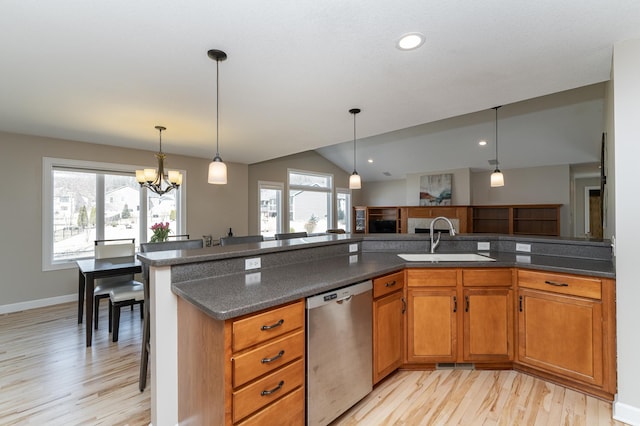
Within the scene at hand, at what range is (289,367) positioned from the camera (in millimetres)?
1537

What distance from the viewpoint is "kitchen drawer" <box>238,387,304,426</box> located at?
1391 millimetres

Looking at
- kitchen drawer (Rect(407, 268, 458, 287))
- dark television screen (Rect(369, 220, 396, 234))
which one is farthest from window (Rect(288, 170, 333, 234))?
kitchen drawer (Rect(407, 268, 458, 287))

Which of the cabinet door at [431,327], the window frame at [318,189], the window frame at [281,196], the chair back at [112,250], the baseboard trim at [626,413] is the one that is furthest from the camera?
the window frame at [318,189]

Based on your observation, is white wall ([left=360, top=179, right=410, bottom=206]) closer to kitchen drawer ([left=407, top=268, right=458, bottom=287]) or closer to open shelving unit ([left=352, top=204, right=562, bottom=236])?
open shelving unit ([left=352, top=204, right=562, bottom=236])

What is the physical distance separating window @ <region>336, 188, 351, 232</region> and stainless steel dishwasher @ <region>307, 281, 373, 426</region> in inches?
274

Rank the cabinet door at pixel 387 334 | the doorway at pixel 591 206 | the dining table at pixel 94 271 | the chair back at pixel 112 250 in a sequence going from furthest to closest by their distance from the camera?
1. the doorway at pixel 591 206
2. the chair back at pixel 112 250
3. the dining table at pixel 94 271
4. the cabinet door at pixel 387 334

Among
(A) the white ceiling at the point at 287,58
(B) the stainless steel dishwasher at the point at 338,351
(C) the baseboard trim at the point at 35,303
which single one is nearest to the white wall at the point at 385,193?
(A) the white ceiling at the point at 287,58

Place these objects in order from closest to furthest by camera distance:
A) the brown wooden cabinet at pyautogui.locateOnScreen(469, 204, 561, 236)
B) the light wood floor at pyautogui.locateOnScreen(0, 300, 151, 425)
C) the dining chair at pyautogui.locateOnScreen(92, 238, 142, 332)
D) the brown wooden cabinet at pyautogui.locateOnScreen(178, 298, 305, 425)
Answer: the brown wooden cabinet at pyautogui.locateOnScreen(178, 298, 305, 425) → the light wood floor at pyautogui.locateOnScreen(0, 300, 151, 425) → the dining chair at pyautogui.locateOnScreen(92, 238, 142, 332) → the brown wooden cabinet at pyautogui.locateOnScreen(469, 204, 561, 236)

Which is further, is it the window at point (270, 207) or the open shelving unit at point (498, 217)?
the open shelving unit at point (498, 217)

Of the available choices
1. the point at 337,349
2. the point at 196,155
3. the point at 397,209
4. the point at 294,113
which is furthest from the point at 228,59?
the point at 397,209

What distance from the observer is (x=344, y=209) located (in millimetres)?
9180

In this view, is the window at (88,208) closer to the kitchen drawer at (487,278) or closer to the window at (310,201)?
the window at (310,201)

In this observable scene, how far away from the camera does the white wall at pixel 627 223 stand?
186 centimetres

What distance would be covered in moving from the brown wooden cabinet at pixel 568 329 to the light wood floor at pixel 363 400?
141 millimetres
